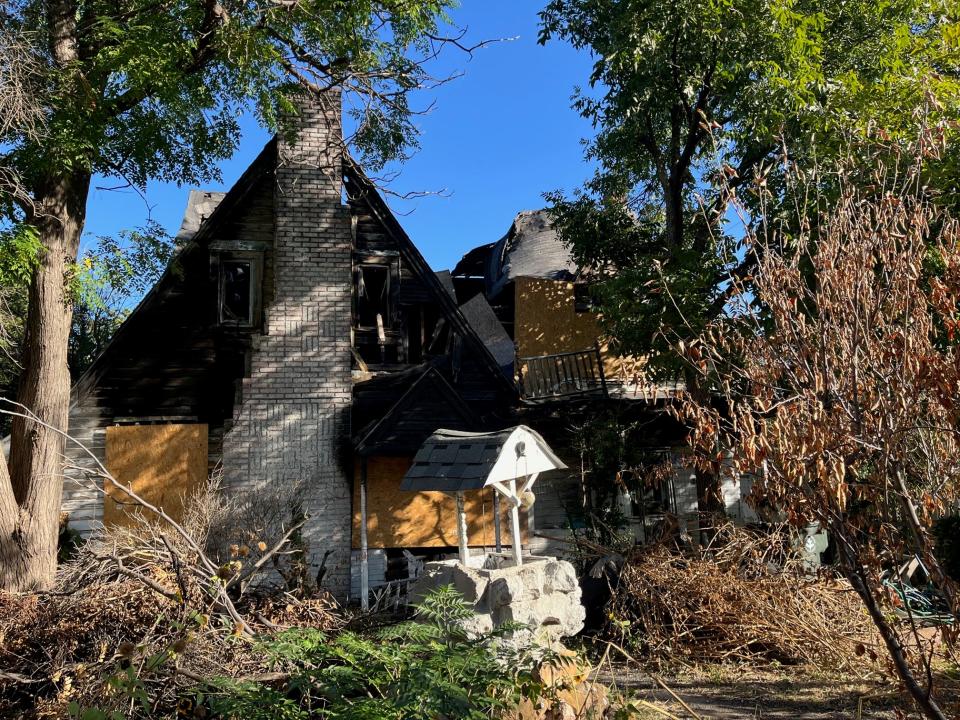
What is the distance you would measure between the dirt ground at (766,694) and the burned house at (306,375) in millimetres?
4209

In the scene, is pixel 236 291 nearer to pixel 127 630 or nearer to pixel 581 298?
pixel 127 630

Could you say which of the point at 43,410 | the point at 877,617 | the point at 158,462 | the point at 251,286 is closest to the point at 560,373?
the point at 251,286

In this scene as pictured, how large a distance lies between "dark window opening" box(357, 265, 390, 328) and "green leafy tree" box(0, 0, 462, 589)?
2559 millimetres

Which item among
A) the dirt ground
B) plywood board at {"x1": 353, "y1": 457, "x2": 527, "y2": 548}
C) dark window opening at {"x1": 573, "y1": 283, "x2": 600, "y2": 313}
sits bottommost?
the dirt ground

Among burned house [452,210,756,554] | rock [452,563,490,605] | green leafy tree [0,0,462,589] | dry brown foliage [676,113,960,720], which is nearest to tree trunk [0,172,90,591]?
green leafy tree [0,0,462,589]

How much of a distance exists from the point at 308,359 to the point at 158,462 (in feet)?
9.68

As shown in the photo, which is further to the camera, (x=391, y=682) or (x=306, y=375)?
(x=306, y=375)

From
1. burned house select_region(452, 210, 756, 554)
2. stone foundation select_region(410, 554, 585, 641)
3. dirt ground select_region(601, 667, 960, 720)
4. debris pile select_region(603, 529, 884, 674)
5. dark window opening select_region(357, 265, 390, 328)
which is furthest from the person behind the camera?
burned house select_region(452, 210, 756, 554)

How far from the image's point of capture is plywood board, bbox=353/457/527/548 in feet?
42.8

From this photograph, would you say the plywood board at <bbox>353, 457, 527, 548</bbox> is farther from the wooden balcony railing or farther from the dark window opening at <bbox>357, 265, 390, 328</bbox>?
the wooden balcony railing

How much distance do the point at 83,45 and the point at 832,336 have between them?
456 inches

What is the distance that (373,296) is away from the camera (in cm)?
1437

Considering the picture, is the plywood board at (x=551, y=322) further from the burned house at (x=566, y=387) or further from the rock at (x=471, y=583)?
the rock at (x=471, y=583)

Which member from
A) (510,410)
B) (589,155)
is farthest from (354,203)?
(589,155)
